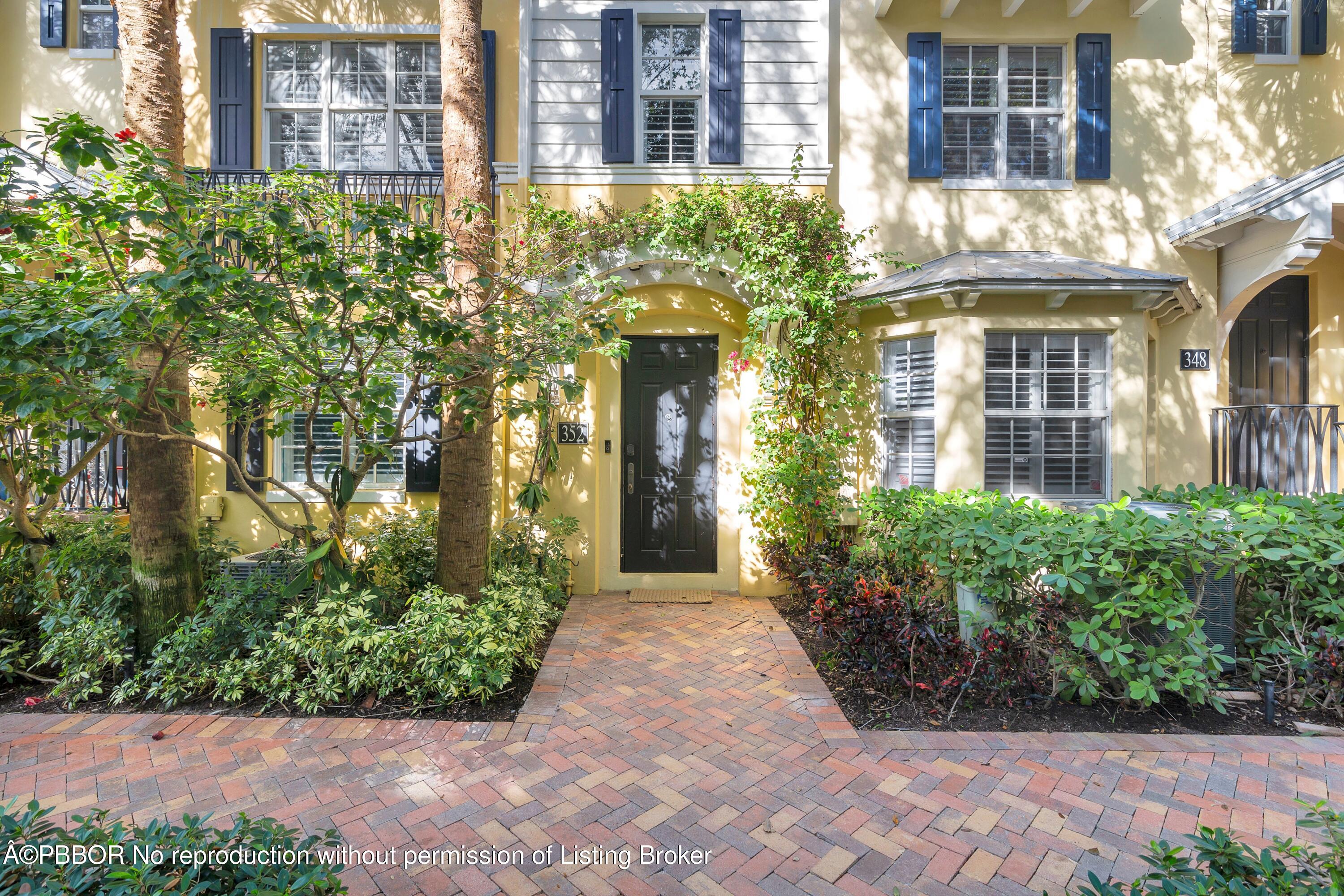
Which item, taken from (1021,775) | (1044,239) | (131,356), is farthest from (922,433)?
(131,356)

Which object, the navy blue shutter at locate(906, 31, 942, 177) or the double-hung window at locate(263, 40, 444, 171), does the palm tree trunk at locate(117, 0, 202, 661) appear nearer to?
the double-hung window at locate(263, 40, 444, 171)

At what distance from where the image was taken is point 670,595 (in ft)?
20.4

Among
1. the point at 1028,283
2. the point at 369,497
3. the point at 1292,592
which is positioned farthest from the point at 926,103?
the point at 369,497

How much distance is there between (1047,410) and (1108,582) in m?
2.39

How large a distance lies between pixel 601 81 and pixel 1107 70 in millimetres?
4888

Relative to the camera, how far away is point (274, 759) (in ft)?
10.4

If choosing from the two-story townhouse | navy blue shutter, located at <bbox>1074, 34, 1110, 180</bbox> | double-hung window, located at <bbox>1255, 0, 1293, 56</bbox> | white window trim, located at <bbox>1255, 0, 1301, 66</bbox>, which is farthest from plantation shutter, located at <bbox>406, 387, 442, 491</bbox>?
double-hung window, located at <bbox>1255, 0, 1293, 56</bbox>

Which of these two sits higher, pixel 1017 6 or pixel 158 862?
pixel 1017 6

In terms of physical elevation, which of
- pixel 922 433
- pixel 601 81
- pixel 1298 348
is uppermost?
pixel 601 81

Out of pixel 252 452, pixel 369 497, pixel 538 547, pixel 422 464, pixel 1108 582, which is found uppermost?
pixel 252 452

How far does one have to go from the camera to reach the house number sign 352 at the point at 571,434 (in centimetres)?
622

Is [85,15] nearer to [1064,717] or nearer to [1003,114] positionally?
[1003,114]

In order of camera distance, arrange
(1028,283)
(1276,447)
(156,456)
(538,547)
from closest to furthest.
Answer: (156,456)
(1028,283)
(538,547)
(1276,447)

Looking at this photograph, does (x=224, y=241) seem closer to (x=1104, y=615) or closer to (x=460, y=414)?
(x=460, y=414)
